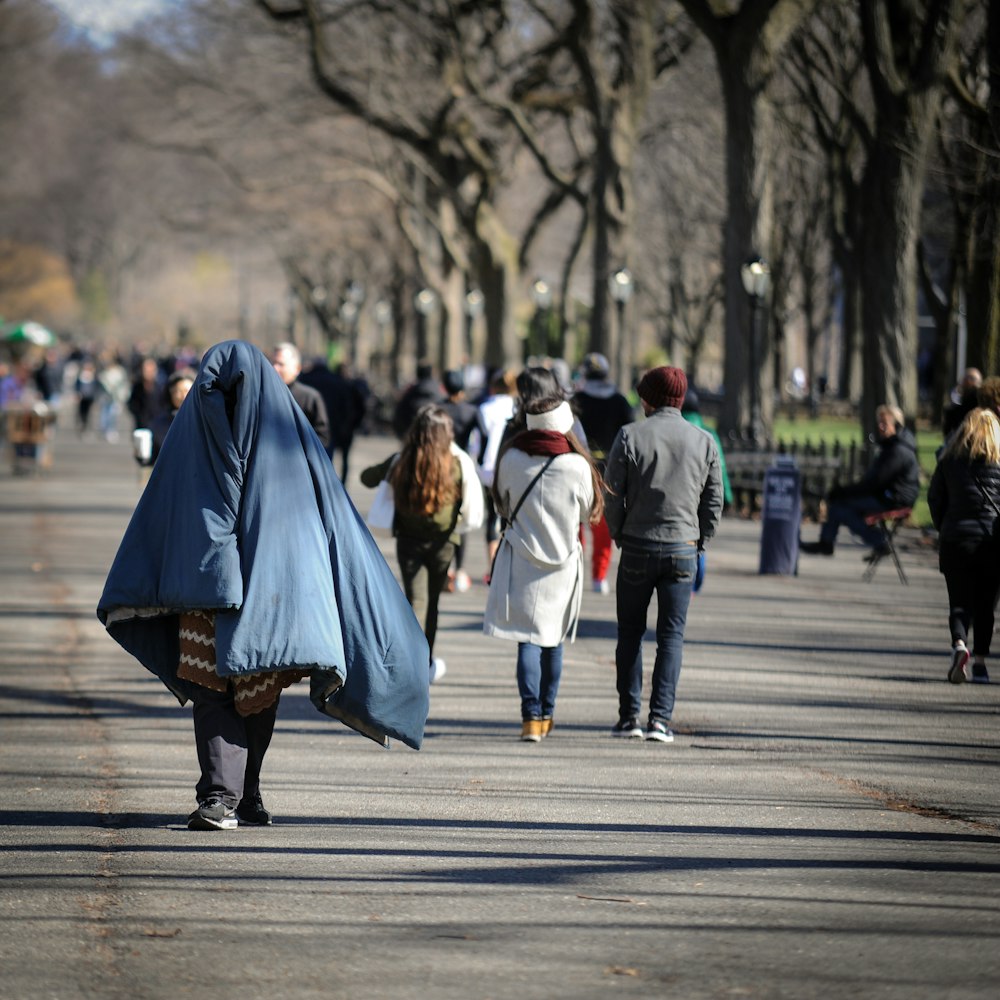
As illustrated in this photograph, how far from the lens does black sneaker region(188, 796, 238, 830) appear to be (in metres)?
7.17

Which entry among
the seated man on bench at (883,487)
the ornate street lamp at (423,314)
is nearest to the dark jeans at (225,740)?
the seated man on bench at (883,487)

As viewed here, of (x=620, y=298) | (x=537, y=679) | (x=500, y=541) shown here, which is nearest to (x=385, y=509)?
(x=500, y=541)

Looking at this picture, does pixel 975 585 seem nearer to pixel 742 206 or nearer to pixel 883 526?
pixel 883 526

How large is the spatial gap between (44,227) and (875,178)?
87621 mm

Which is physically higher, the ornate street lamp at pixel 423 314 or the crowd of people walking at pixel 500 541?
the ornate street lamp at pixel 423 314

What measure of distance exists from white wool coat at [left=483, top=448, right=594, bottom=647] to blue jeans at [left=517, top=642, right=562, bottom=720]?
12cm

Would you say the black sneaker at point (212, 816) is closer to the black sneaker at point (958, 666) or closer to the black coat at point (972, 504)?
the black sneaker at point (958, 666)

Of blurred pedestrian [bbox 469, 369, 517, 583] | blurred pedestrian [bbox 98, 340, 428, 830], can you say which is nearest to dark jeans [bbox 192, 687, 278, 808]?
blurred pedestrian [bbox 98, 340, 428, 830]

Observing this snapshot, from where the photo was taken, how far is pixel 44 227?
106 meters

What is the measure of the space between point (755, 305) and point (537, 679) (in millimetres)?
16689

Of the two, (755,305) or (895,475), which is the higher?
(755,305)

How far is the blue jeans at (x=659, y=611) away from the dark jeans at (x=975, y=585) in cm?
294

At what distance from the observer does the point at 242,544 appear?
6953 mm

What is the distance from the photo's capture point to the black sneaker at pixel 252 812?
738 centimetres
